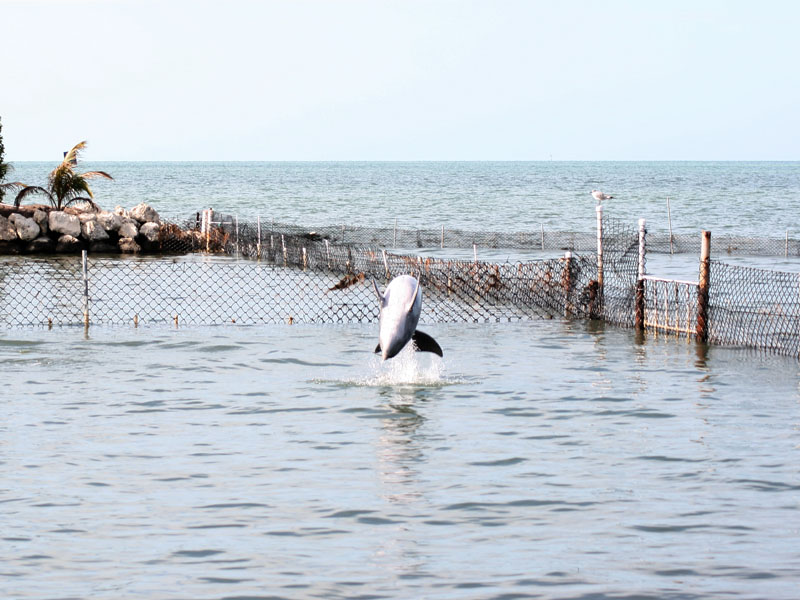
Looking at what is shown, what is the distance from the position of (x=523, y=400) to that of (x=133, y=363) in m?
7.81

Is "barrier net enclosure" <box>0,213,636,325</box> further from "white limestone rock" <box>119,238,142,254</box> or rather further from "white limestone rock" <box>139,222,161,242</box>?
"white limestone rock" <box>139,222,161,242</box>

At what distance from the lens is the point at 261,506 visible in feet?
38.9

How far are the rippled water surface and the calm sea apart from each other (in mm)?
35

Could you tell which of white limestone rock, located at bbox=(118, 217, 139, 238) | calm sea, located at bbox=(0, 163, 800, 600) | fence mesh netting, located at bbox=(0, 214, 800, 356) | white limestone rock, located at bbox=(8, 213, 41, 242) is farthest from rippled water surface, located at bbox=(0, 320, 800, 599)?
white limestone rock, located at bbox=(118, 217, 139, 238)

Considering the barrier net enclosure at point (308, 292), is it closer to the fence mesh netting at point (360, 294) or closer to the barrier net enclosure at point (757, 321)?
the fence mesh netting at point (360, 294)

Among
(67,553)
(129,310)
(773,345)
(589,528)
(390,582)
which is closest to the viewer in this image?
(390,582)

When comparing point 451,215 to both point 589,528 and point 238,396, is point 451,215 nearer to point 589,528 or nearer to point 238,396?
point 238,396

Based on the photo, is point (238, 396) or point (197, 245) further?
point (197, 245)

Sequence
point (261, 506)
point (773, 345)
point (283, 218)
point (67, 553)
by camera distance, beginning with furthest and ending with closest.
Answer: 1. point (283, 218)
2. point (773, 345)
3. point (261, 506)
4. point (67, 553)

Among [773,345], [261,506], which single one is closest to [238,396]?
[261,506]

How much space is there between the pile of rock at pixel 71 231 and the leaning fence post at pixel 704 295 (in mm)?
32850

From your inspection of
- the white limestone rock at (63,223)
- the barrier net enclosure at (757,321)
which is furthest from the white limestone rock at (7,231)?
the barrier net enclosure at (757,321)

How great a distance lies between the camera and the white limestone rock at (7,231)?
48.6 meters
